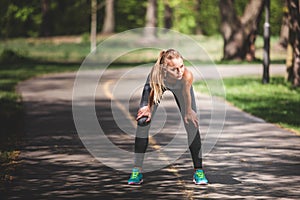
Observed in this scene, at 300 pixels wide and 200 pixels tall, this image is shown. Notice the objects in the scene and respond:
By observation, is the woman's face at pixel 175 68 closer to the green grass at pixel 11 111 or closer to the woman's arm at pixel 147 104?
the woman's arm at pixel 147 104

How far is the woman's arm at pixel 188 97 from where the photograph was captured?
370 inches

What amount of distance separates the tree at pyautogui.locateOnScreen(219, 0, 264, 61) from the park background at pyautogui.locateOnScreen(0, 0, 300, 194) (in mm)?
58

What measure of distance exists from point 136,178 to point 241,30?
3060cm

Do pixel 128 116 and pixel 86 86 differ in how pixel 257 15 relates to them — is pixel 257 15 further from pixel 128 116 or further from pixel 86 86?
pixel 128 116

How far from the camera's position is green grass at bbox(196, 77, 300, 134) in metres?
16.8

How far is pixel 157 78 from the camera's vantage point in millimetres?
9359

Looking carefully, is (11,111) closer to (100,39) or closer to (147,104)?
(147,104)

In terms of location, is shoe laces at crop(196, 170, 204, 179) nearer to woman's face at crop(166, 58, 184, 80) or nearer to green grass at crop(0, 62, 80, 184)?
woman's face at crop(166, 58, 184, 80)

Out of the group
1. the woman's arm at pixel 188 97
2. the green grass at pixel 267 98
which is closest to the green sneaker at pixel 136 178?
the woman's arm at pixel 188 97

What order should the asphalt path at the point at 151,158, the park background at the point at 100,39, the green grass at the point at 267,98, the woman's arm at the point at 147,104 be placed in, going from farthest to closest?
the park background at the point at 100,39
the green grass at the point at 267,98
the woman's arm at the point at 147,104
the asphalt path at the point at 151,158

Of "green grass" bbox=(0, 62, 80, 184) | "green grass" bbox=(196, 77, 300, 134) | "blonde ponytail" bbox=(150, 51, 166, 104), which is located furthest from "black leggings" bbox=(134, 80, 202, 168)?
"green grass" bbox=(196, 77, 300, 134)

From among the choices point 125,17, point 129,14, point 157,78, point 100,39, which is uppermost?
point 157,78

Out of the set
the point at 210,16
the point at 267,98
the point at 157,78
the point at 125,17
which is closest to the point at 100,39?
the point at 125,17

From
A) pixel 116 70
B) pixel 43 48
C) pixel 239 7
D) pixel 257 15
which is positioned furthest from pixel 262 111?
pixel 239 7
